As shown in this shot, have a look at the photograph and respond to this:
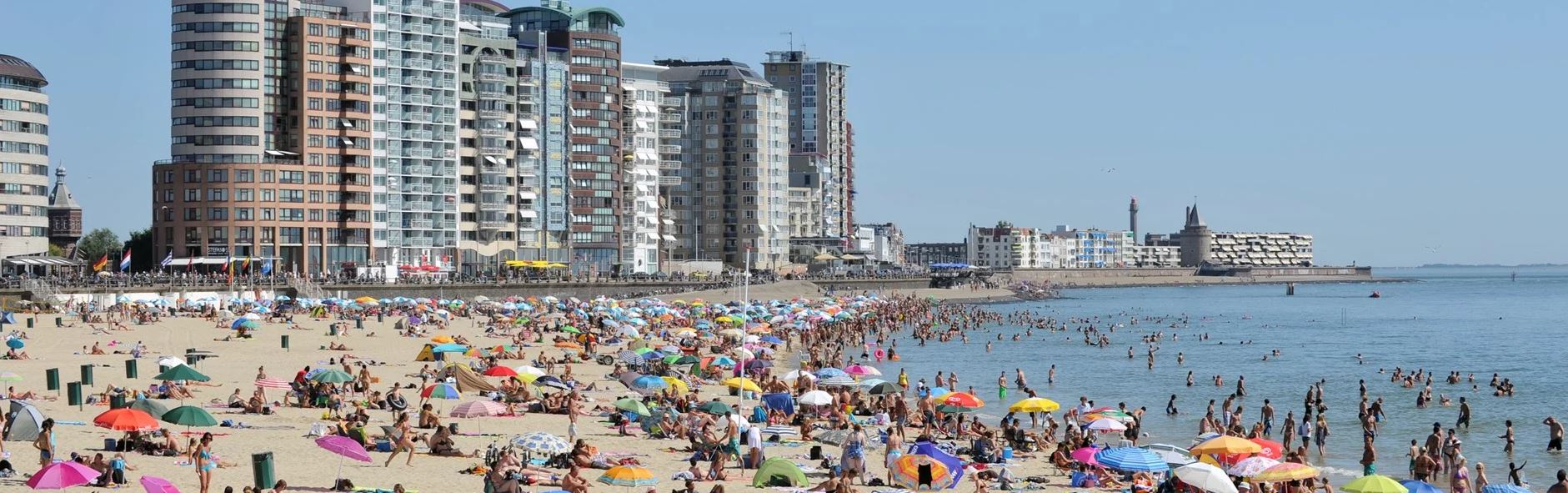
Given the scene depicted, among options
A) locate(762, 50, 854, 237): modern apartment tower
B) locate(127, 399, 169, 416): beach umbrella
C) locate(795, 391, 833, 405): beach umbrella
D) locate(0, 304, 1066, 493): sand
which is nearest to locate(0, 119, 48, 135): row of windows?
locate(0, 304, 1066, 493): sand

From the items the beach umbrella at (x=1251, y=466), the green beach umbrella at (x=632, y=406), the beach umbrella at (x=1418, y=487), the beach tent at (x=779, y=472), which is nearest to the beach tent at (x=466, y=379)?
the green beach umbrella at (x=632, y=406)

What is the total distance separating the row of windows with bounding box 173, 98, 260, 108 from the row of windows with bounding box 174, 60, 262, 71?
6.19 feet

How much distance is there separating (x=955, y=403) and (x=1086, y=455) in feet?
27.4

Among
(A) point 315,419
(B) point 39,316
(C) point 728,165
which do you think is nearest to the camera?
(A) point 315,419

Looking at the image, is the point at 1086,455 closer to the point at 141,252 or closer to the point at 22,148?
the point at 22,148

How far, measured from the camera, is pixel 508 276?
110m

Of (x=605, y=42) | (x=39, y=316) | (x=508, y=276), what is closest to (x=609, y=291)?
(x=508, y=276)

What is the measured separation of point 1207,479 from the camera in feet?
82.6

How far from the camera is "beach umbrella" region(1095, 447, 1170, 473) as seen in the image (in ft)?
90.1

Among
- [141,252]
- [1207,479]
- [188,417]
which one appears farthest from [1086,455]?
[141,252]

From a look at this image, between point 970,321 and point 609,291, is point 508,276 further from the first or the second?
point 970,321

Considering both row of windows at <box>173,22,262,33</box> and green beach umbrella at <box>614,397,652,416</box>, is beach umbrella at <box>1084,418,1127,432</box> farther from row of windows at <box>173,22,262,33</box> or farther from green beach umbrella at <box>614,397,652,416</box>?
row of windows at <box>173,22,262,33</box>

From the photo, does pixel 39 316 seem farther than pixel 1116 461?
Yes

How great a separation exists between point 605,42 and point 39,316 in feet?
218
